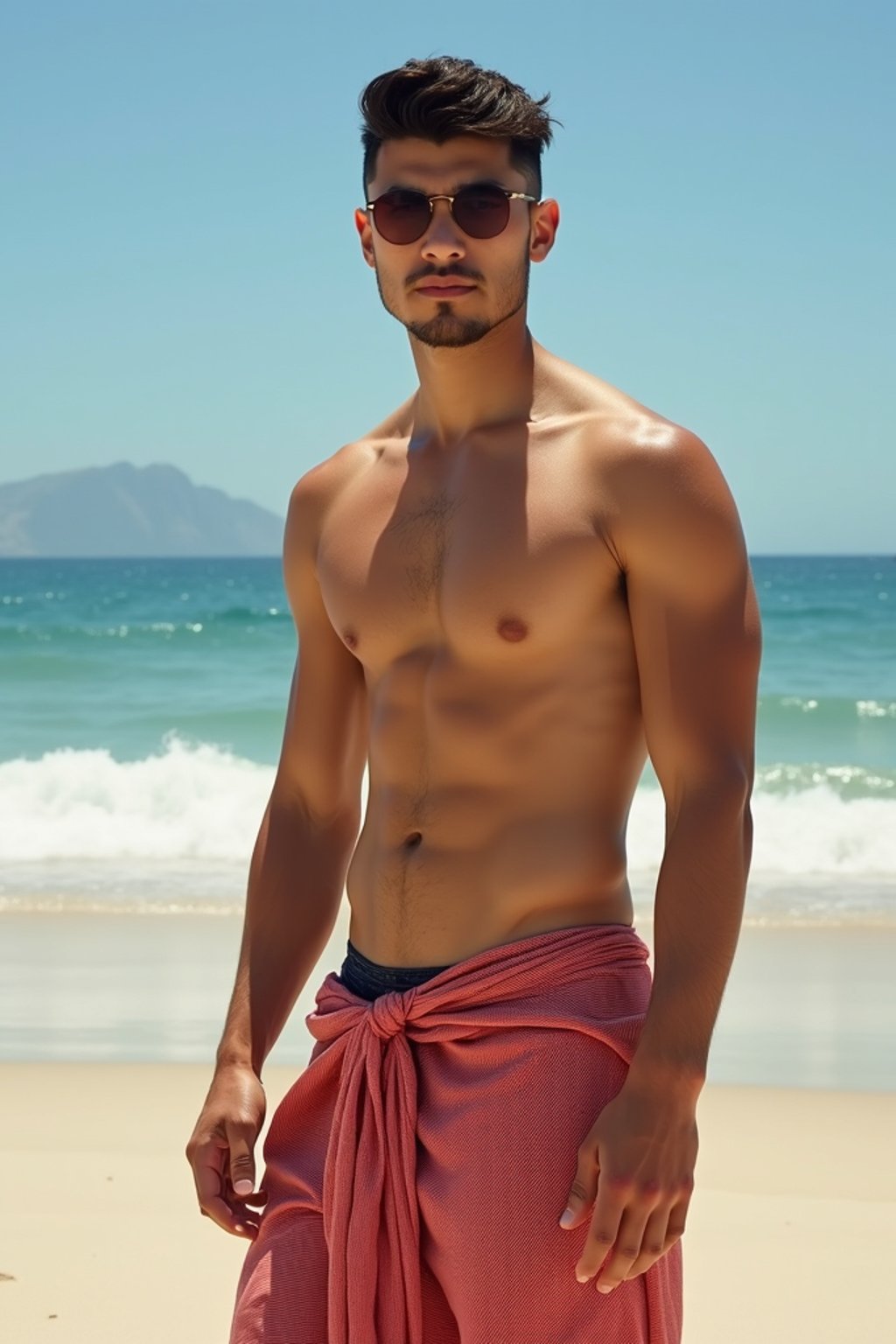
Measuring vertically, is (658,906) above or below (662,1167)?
above

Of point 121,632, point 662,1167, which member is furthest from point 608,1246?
point 121,632

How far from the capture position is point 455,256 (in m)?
2.27

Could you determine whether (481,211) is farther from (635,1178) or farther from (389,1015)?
(635,1178)

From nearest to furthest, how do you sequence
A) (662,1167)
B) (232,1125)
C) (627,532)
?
(662,1167) → (627,532) → (232,1125)

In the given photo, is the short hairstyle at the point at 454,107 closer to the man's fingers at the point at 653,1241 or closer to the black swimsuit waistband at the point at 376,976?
the black swimsuit waistband at the point at 376,976

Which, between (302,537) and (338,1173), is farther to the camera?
(302,537)

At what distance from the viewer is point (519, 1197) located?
204 cm

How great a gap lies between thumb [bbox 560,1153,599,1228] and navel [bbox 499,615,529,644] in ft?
1.99

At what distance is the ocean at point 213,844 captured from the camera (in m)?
6.70

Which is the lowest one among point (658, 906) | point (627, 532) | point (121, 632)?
point (658, 906)

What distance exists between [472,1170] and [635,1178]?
0.21m

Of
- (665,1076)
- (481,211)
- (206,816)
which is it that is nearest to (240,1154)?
(665,1076)

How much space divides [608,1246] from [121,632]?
27.8 metres

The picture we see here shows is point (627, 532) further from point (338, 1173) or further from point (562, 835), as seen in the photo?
point (338, 1173)
